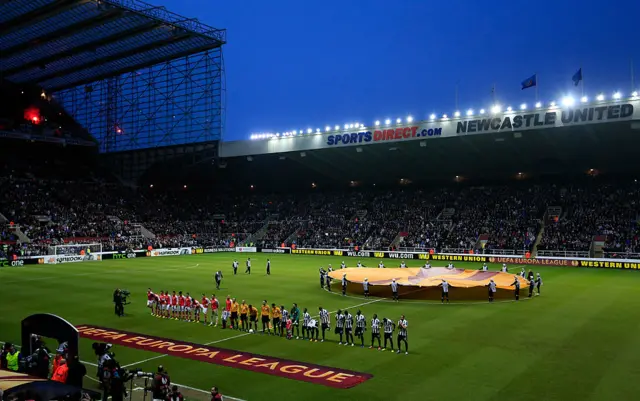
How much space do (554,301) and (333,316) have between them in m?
13.0

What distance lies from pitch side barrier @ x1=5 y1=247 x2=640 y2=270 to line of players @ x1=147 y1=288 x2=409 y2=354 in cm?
3163

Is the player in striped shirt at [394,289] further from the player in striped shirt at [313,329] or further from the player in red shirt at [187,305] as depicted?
the player in red shirt at [187,305]

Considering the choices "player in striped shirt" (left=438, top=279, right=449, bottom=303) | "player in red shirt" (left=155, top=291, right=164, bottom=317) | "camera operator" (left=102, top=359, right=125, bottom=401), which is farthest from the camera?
"player in striped shirt" (left=438, top=279, right=449, bottom=303)

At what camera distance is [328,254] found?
64438mm

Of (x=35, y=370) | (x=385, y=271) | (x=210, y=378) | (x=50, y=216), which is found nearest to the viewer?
(x=35, y=370)

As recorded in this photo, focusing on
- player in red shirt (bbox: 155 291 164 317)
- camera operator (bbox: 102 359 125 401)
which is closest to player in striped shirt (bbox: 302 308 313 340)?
player in red shirt (bbox: 155 291 164 317)

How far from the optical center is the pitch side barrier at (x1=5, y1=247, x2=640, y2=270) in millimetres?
47438

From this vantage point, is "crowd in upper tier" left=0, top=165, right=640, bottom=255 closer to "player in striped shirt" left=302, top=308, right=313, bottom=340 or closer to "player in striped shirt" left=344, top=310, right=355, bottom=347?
"player in striped shirt" left=344, top=310, right=355, bottom=347

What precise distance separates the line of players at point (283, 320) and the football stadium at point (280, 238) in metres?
0.13

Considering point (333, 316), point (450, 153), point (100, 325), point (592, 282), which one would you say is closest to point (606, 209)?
point (450, 153)

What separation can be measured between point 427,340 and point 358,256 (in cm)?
4012

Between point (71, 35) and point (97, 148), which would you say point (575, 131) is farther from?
point (97, 148)

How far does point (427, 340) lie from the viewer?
21.1 m

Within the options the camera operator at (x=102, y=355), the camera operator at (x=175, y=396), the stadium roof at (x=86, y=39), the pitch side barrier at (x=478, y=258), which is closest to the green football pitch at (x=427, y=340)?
the camera operator at (x=102, y=355)
